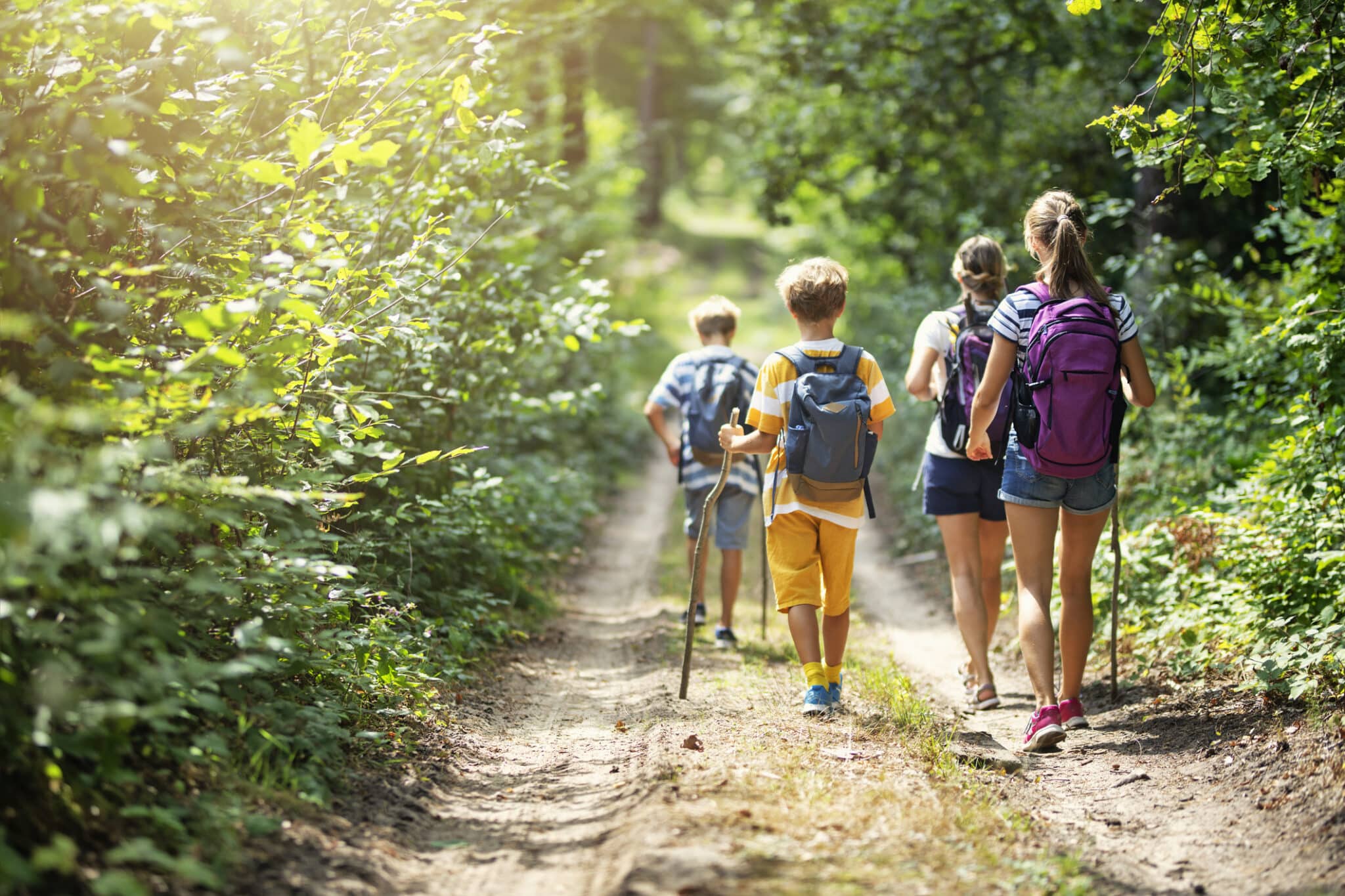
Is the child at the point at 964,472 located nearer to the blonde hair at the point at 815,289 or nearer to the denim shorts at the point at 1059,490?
the denim shorts at the point at 1059,490

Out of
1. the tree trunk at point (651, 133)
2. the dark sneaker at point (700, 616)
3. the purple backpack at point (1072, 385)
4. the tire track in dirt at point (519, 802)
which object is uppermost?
the tree trunk at point (651, 133)

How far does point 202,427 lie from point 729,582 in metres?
4.54

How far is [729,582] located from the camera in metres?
7.29

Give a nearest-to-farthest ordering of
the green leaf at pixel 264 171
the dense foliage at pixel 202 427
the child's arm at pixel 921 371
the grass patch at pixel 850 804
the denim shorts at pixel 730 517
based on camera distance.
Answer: the dense foliage at pixel 202 427
the grass patch at pixel 850 804
the green leaf at pixel 264 171
the child's arm at pixel 921 371
the denim shorts at pixel 730 517

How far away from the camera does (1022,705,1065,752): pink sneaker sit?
4.99 m

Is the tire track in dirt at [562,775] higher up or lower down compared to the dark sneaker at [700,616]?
lower down

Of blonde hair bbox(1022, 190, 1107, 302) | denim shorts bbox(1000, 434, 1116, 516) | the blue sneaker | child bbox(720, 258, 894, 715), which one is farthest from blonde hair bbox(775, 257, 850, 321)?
the blue sneaker

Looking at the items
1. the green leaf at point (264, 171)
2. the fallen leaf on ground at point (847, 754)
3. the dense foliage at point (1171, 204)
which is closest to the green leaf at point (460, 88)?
the green leaf at point (264, 171)

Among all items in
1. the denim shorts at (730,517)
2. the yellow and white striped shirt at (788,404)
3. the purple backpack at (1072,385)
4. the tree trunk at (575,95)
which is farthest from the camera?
the tree trunk at (575,95)

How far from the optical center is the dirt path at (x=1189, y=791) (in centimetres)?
369

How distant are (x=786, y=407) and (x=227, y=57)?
2.87 meters

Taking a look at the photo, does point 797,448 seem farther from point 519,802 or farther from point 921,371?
point 519,802

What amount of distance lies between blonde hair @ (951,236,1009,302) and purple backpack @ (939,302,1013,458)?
176 mm

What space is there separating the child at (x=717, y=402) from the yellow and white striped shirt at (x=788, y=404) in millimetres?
1874
